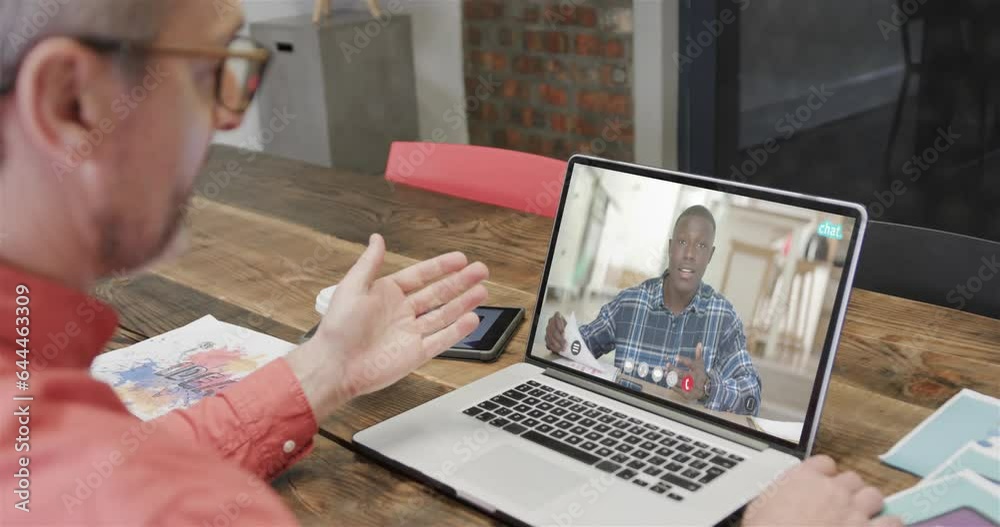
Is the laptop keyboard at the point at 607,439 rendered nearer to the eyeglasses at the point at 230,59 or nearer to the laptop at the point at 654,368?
the laptop at the point at 654,368

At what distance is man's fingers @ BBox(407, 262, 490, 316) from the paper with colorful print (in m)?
0.25

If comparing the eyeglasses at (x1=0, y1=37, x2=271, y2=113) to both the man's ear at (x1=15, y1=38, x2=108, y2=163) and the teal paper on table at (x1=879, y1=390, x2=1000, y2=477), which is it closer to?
the man's ear at (x1=15, y1=38, x2=108, y2=163)

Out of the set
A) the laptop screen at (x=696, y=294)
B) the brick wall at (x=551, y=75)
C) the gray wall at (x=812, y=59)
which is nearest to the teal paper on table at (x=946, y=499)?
the laptop screen at (x=696, y=294)

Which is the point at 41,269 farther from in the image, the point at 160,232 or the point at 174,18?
the point at 174,18

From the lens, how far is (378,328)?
3.69ft

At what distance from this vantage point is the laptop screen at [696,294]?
1009 millimetres

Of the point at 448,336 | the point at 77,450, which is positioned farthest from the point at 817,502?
the point at 77,450

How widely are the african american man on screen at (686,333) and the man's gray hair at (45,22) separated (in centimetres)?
66

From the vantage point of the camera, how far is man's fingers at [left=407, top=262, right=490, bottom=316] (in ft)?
3.85

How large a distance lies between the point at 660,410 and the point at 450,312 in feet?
0.90

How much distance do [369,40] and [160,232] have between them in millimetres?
3510

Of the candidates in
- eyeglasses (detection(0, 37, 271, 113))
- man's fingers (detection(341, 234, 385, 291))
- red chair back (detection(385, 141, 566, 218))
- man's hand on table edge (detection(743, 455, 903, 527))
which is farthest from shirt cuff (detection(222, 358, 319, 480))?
red chair back (detection(385, 141, 566, 218))

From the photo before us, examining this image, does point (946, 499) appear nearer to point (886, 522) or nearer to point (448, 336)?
point (886, 522)

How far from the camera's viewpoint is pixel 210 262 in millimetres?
1698
